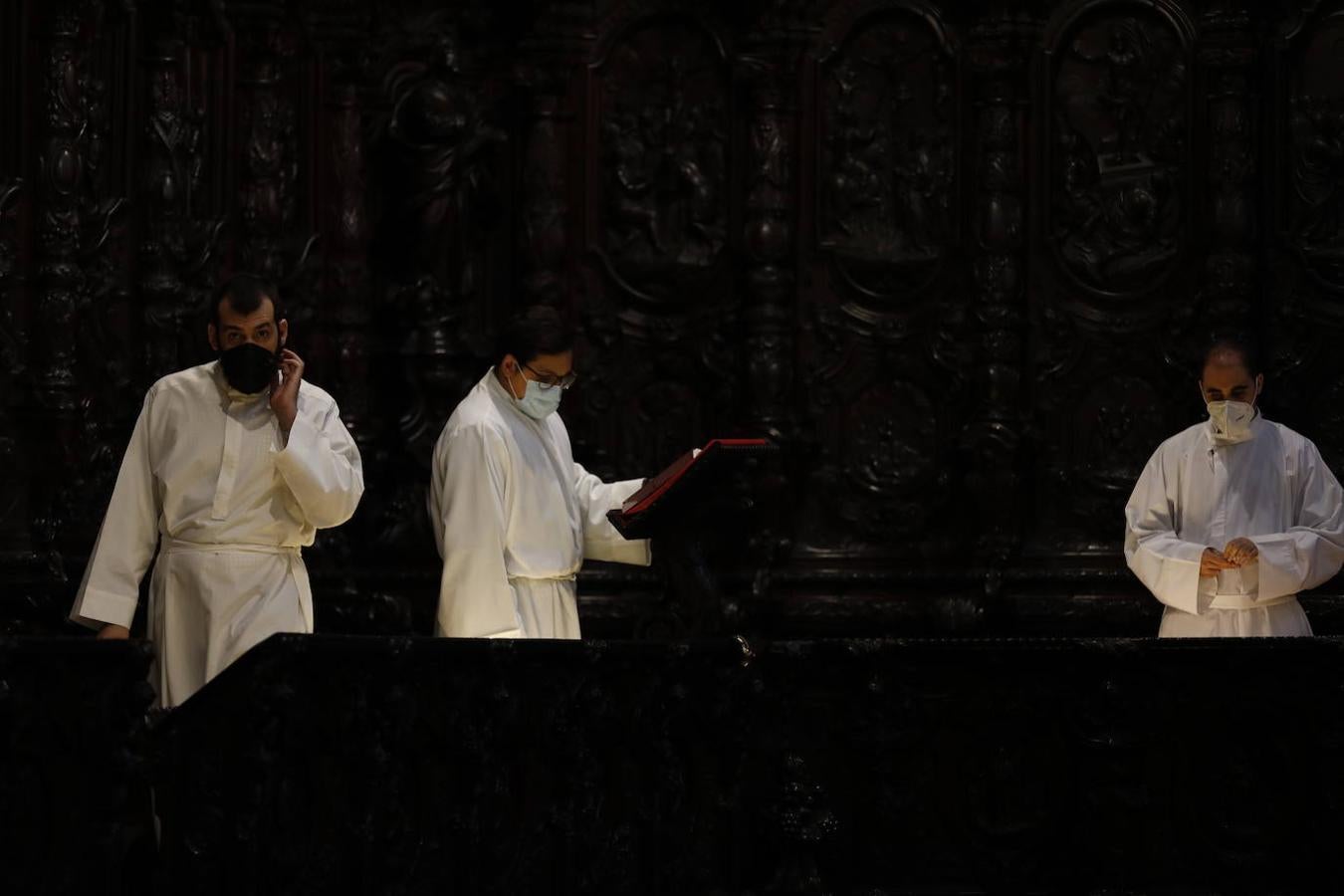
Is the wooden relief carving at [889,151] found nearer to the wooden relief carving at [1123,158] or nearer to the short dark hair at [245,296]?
the wooden relief carving at [1123,158]

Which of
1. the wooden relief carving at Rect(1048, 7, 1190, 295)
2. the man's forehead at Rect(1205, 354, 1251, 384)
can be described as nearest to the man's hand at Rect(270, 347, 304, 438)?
the man's forehead at Rect(1205, 354, 1251, 384)

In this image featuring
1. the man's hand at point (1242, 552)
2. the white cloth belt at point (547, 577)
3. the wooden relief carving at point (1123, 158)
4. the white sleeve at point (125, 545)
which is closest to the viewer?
the white sleeve at point (125, 545)

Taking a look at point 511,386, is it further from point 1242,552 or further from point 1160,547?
point 1242,552

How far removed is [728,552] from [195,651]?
3246 mm

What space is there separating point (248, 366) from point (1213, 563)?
3331 millimetres

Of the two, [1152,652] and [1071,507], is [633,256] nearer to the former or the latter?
[1071,507]

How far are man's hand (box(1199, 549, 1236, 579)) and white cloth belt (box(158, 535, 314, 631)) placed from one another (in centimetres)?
303

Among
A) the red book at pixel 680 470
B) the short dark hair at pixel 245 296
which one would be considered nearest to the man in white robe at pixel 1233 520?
the red book at pixel 680 470

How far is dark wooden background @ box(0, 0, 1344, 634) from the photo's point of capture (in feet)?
30.1

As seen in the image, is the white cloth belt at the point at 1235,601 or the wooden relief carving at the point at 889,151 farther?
the wooden relief carving at the point at 889,151

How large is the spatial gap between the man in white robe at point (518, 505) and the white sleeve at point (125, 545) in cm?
93

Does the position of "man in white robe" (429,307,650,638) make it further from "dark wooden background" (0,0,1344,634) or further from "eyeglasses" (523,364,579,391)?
"dark wooden background" (0,0,1344,634)

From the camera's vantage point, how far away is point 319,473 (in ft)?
20.1

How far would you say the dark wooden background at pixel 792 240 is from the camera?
9.16 meters
